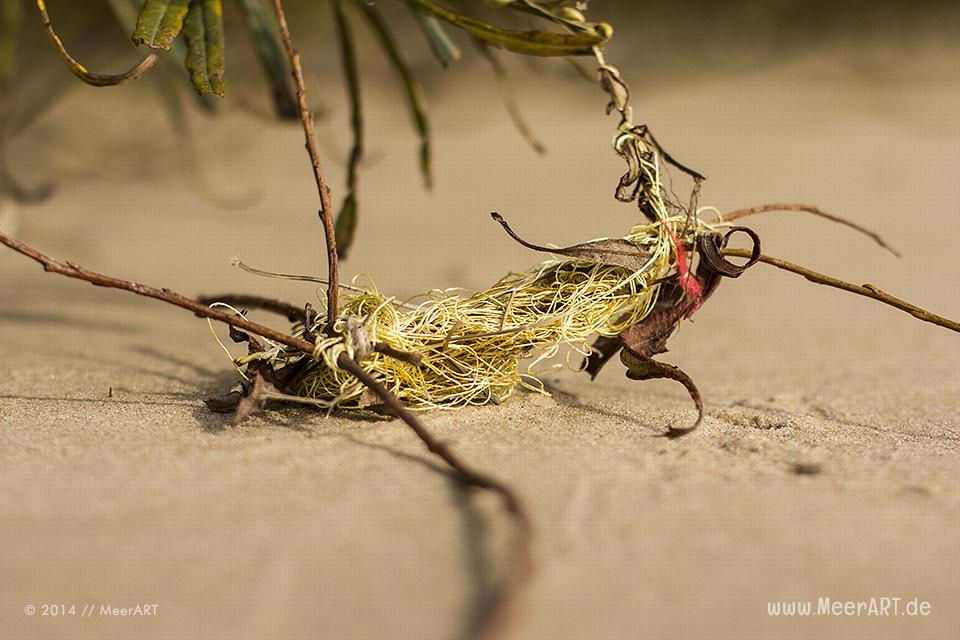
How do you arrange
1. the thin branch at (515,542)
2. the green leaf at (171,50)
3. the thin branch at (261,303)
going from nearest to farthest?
1. the thin branch at (515,542)
2. the thin branch at (261,303)
3. the green leaf at (171,50)

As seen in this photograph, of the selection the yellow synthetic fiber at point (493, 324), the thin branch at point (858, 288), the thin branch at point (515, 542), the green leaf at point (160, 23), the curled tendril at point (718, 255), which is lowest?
the thin branch at point (515, 542)

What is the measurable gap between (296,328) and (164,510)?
393mm

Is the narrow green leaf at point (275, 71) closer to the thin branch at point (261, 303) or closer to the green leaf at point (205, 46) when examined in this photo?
the green leaf at point (205, 46)

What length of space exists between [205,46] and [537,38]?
0.46 metres

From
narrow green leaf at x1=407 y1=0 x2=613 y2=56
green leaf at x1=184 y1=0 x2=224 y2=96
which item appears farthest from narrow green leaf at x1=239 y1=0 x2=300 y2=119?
narrow green leaf at x1=407 y1=0 x2=613 y2=56

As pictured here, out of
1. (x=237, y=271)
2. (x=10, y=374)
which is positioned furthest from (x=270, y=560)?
(x=237, y=271)

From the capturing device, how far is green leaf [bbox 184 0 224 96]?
1.18 metres

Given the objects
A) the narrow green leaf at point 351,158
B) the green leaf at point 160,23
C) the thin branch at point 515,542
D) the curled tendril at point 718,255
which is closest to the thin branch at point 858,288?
the curled tendril at point 718,255

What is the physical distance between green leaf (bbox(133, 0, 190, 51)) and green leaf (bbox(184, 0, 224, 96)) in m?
0.02

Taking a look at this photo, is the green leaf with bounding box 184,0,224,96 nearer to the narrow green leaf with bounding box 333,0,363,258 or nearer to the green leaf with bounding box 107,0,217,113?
the narrow green leaf with bounding box 333,0,363,258

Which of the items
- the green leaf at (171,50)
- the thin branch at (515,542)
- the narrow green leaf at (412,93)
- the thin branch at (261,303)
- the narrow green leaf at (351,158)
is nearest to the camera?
the thin branch at (515,542)

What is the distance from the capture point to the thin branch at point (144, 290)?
3.00 ft

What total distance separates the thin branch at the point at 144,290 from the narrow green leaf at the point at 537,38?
45 cm

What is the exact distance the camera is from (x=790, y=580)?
720 millimetres
